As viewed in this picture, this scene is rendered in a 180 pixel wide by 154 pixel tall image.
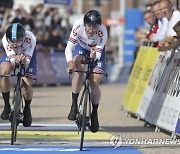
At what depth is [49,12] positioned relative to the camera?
30.0 meters

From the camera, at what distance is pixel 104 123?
15.5 meters

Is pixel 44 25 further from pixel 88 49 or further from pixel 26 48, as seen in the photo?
pixel 26 48

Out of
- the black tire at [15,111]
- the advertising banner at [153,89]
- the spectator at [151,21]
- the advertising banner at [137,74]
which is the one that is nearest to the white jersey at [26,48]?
the black tire at [15,111]

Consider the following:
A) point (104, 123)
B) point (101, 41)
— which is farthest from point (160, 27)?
point (101, 41)

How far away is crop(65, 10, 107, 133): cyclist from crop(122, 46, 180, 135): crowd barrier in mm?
1661

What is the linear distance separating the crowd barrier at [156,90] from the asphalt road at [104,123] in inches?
9.8

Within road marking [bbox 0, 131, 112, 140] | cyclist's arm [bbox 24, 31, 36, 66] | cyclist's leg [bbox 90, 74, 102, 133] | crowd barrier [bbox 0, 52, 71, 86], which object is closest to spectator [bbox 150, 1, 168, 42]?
road marking [bbox 0, 131, 112, 140]

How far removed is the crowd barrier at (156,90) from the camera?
13.7 meters

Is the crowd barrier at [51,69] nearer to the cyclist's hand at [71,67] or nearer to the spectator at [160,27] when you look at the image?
the spectator at [160,27]

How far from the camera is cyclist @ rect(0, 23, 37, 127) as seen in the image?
11805mm

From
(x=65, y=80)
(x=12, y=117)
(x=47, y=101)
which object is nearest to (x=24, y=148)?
(x=12, y=117)

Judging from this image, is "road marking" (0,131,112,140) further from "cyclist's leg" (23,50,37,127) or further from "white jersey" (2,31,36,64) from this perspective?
"white jersey" (2,31,36,64)

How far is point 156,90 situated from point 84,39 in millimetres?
3438

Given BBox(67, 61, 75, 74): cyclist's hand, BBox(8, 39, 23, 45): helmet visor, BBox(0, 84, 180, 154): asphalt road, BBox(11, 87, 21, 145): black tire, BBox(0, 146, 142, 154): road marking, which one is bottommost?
BBox(0, 84, 180, 154): asphalt road
